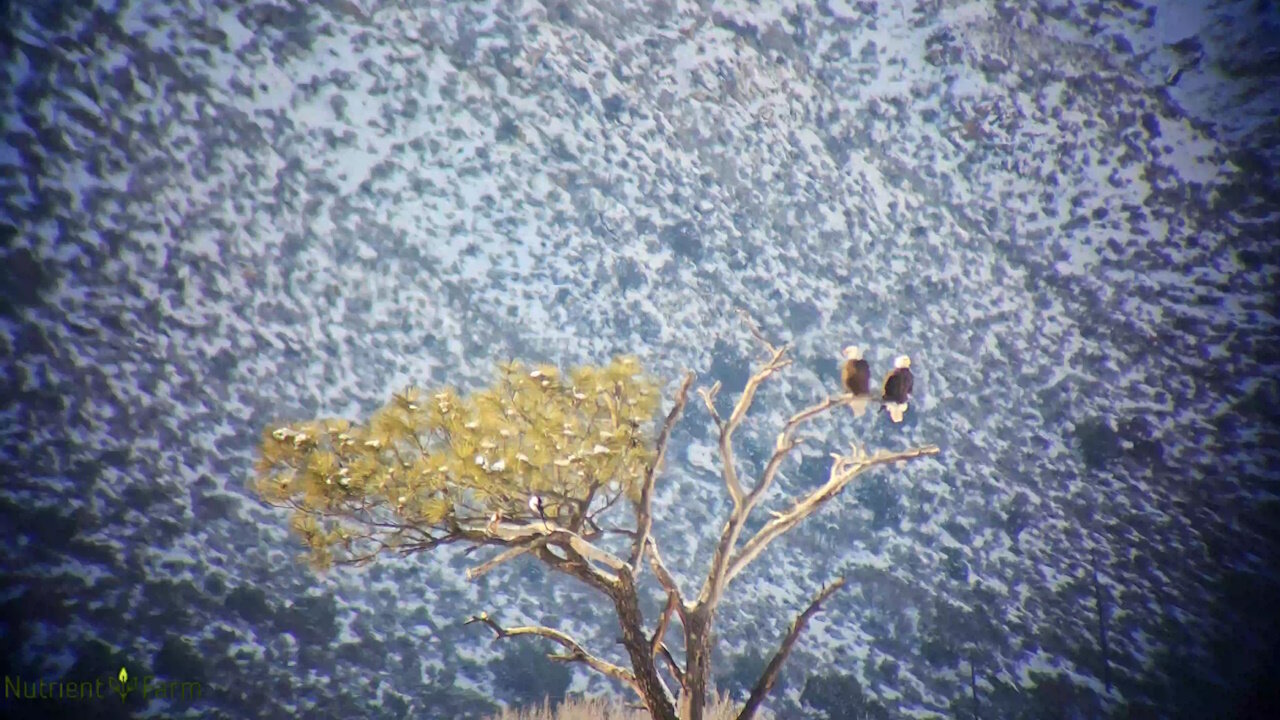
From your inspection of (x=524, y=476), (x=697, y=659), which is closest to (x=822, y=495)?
(x=697, y=659)

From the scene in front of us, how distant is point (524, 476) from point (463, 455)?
0.41 m

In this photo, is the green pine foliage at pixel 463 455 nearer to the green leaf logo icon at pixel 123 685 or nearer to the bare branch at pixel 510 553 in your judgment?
the bare branch at pixel 510 553

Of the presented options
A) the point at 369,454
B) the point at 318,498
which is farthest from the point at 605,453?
the point at 318,498

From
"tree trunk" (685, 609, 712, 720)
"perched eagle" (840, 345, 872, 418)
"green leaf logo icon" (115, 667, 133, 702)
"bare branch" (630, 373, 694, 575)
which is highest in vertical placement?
"perched eagle" (840, 345, 872, 418)

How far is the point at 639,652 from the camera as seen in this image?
3.95 metres

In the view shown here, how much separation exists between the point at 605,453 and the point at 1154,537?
1072 cm

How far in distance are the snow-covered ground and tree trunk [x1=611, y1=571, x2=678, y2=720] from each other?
707 cm

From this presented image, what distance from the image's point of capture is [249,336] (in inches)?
407

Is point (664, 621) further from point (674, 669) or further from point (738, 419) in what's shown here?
point (738, 419)

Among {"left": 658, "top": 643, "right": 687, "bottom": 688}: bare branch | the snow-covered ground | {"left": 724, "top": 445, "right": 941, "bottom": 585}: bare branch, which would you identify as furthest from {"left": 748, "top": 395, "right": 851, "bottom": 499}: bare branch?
the snow-covered ground

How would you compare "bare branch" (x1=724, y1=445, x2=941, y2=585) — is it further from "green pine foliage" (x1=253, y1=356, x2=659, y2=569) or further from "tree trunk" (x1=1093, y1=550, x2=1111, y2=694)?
"tree trunk" (x1=1093, y1=550, x2=1111, y2=694)

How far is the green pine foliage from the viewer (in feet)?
11.9

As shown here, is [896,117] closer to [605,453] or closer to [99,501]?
[605,453]

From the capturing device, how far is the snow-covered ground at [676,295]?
910cm
